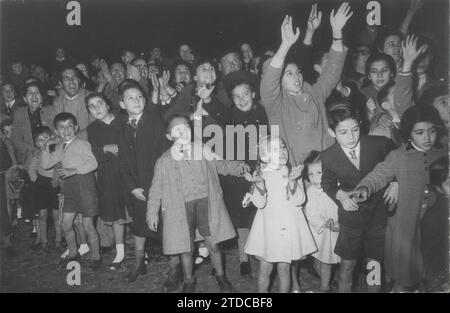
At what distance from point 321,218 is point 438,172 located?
0.90 meters

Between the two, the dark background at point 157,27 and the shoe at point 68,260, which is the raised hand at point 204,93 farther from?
the dark background at point 157,27

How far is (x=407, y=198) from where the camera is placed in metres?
2.61

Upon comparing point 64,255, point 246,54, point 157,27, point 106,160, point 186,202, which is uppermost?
point 157,27

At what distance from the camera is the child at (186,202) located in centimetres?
279

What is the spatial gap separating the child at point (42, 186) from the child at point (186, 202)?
59.7 inches

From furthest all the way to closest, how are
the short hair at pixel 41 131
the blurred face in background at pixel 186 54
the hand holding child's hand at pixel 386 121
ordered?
the blurred face in background at pixel 186 54, the short hair at pixel 41 131, the hand holding child's hand at pixel 386 121

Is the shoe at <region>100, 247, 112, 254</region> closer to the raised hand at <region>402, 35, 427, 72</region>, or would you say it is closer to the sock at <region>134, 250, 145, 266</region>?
the sock at <region>134, 250, 145, 266</region>

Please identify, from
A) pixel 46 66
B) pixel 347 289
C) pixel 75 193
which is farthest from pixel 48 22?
pixel 347 289

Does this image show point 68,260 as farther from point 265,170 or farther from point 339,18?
point 339,18

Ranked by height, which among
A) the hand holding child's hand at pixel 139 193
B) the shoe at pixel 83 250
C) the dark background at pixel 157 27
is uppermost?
the dark background at pixel 157 27

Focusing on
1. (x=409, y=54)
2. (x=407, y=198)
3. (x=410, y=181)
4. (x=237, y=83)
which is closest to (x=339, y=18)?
(x=409, y=54)

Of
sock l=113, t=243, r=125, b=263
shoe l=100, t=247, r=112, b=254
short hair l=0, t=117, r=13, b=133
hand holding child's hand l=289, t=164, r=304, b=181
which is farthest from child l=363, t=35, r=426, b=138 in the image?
short hair l=0, t=117, r=13, b=133

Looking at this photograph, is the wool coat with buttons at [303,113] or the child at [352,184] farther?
the wool coat with buttons at [303,113]

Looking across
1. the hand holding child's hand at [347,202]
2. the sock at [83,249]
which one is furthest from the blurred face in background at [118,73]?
the hand holding child's hand at [347,202]
